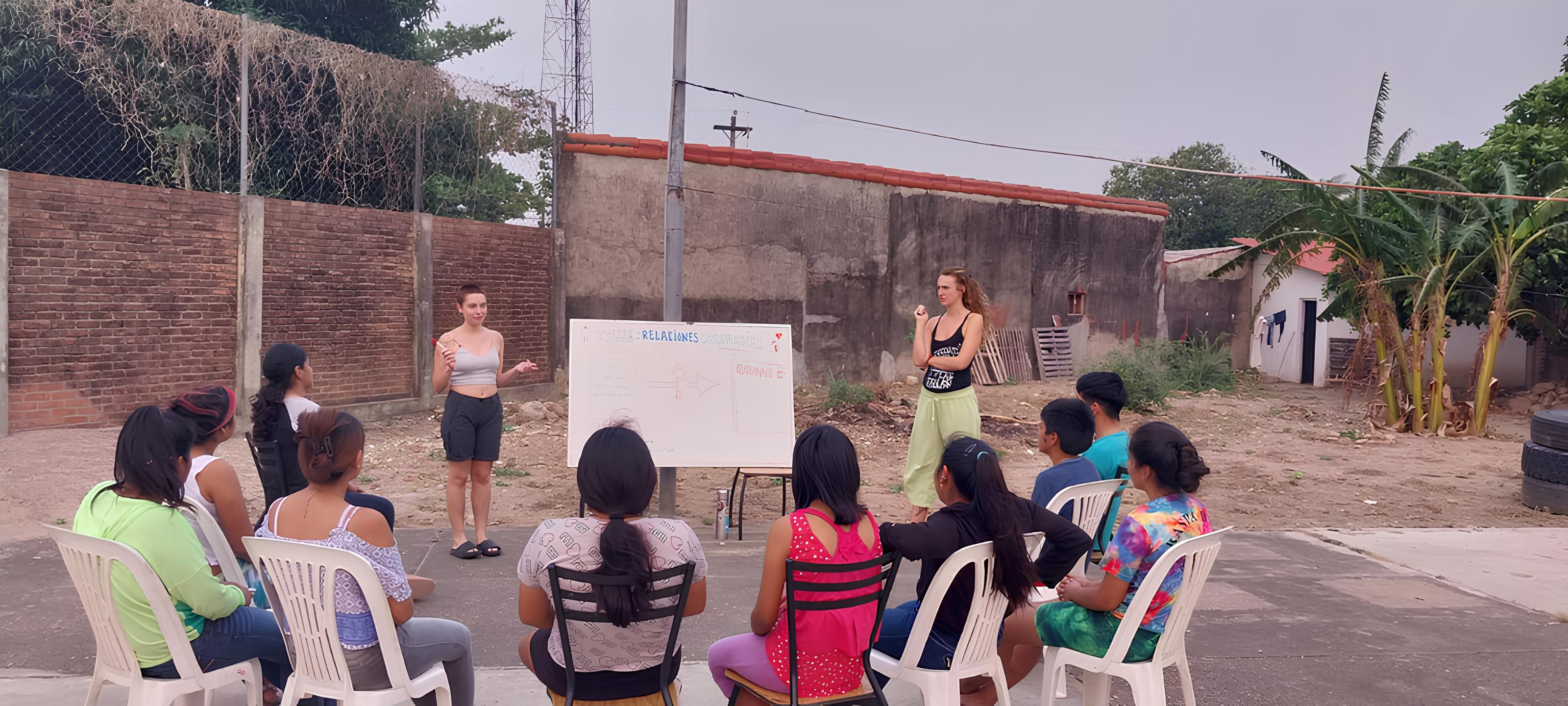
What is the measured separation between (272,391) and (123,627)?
157cm

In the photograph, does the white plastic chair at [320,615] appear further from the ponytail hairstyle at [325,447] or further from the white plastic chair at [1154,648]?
the white plastic chair at [1154,648]

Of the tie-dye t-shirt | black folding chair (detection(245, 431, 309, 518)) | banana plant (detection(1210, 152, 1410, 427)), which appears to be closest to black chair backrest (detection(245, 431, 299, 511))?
black folding chair (detection(245, 431, 309, 518))

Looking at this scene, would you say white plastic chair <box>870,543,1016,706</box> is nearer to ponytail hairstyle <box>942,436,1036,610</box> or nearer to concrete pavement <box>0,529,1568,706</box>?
ponytail hairstyle <box>942,436,1036,610</box>

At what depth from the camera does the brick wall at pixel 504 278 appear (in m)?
10.7

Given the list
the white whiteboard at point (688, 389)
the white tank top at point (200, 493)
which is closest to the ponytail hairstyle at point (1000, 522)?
the white tank top at point (200, 493)

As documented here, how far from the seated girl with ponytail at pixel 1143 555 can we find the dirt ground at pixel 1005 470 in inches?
156

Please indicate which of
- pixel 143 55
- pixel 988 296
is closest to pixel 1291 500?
pixel 988 296

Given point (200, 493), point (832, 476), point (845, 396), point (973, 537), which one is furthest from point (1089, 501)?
point (845, 396)

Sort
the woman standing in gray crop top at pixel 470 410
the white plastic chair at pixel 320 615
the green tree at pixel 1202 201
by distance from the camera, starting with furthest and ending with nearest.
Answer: the green tree at pixel 1202 201 < the woman standing in gray crop top at pixel 470 410 < the white plastic chair at pixel 320 615

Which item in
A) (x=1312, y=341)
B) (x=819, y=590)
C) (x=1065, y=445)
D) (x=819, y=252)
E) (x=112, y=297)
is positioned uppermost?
(x=819, y=252)

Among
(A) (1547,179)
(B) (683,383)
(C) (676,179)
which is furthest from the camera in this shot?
(A) (1547,179)

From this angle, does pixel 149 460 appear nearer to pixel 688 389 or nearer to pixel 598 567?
pixel 598 567

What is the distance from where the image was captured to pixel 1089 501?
381 centimetres

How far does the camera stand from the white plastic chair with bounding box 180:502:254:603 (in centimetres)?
303
